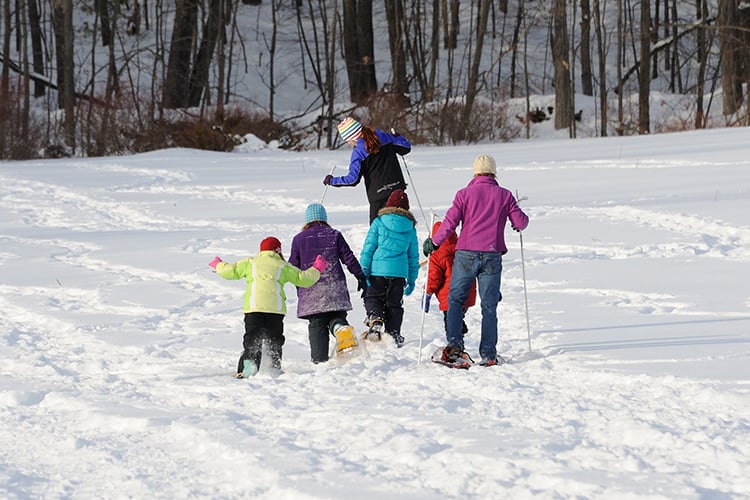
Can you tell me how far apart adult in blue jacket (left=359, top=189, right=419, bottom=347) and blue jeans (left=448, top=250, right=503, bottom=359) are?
82 cm

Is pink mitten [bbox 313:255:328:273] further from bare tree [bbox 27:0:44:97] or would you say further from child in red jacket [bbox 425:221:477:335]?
bare tree [bbox 27:0:44:97]

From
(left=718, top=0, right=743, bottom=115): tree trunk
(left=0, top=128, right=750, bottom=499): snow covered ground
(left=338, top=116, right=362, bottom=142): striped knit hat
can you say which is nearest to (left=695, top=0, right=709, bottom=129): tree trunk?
(left=718, top=0, right=743, bottom=115): tree trunk

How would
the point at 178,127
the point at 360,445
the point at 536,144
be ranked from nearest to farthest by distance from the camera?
the point at 360,445
the point at 536,144
the point at 178,127

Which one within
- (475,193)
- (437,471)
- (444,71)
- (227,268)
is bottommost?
(437,471)

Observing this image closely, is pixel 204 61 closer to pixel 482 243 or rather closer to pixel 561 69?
pixel 561 69

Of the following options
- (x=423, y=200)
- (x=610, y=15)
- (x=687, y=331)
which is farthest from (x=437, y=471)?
(x=610, y=15)

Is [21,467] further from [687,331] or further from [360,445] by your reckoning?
[687,331]

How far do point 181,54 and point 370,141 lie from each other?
84.1 ft

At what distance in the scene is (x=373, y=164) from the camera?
9.08m

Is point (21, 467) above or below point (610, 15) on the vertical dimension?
below

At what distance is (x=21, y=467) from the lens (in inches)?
182

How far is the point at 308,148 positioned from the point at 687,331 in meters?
19.4

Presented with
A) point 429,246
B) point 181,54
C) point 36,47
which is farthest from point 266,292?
point 36,47

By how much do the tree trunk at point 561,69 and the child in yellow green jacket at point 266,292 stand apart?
71.0 ft
